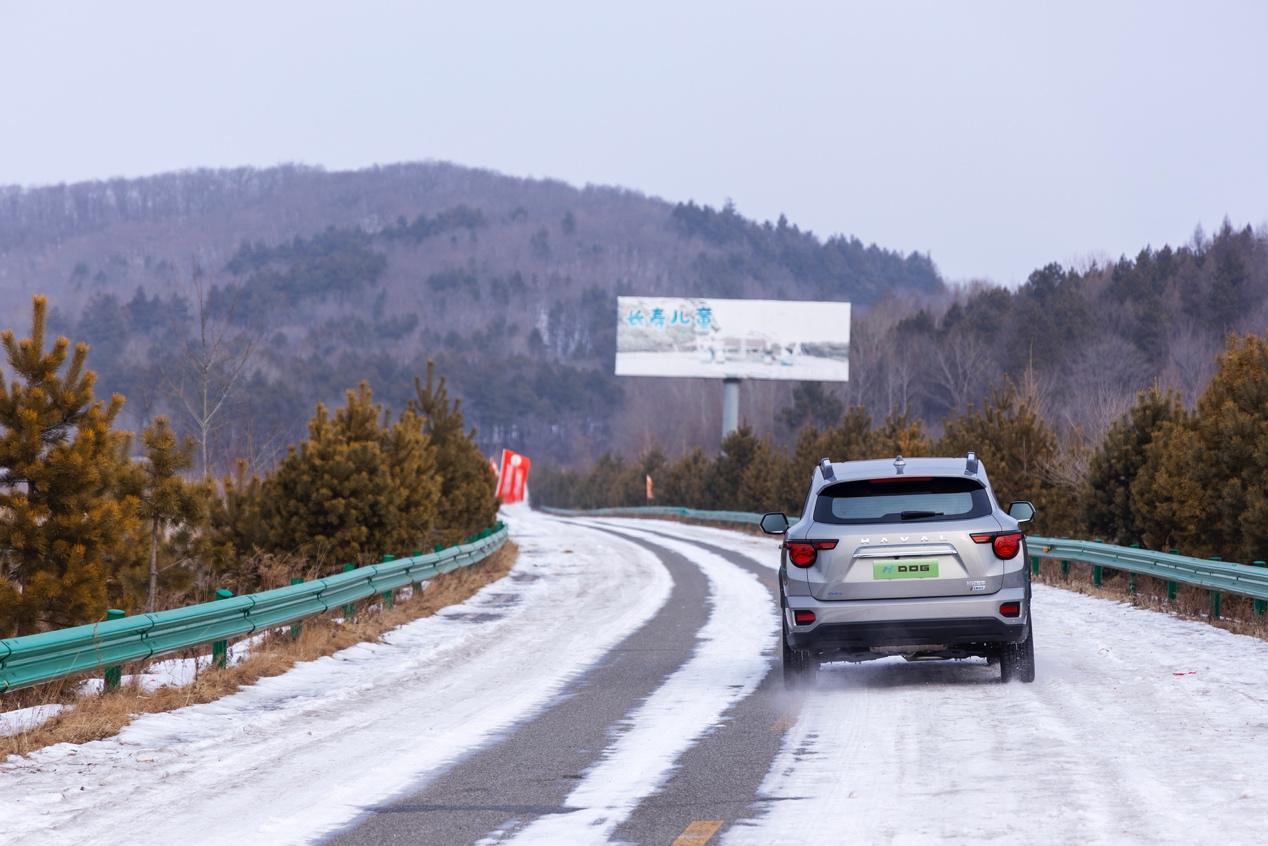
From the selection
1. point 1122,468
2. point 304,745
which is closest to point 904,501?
point 304,745

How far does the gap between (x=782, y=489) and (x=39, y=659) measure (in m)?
42.5

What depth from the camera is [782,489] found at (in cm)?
5106

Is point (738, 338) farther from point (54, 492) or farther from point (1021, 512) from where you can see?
point (54, 492)

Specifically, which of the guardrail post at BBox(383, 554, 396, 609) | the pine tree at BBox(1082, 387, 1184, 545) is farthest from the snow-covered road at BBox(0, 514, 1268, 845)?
the pine tree at BBox(1082, 387, 1184, 545)

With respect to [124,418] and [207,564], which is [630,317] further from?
[124,418]

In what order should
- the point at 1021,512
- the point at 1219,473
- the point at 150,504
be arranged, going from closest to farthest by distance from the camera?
the point at 1021,512 < the point at 150,504 < the point at 1219,473

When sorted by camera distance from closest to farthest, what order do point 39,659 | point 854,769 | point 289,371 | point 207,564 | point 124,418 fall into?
point 854,769, point 39,659, point 207,564, point 124,418, point 289,371

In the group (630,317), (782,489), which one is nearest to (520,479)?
(630,317)

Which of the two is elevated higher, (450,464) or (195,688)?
(450,464)

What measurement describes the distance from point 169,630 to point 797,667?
15.4 feet

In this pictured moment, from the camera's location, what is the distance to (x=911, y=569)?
11.2m

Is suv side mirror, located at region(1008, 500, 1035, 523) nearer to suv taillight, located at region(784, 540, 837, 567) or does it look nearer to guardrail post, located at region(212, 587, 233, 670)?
suv taillight, located at region(784, 540, 837, 567)

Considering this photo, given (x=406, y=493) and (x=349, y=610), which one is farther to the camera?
(x=406, y=493)

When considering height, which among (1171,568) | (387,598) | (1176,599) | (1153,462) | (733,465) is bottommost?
(387,598)
